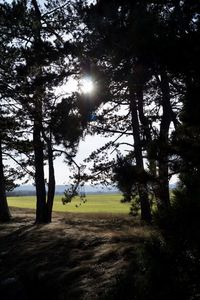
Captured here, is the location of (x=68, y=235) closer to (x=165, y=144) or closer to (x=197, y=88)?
(x=165, y=144)

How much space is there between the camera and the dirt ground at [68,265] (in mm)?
8170

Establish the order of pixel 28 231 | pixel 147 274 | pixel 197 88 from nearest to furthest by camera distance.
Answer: pixel 147 274, pixel 197 88, pixel 28 231

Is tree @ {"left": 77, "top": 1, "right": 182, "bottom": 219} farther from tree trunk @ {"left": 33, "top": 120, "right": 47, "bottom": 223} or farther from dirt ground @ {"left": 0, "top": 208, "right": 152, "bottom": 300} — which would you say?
tree trunk @ {"left": 33, "top": 120, "right": 47, "bottom": 223}

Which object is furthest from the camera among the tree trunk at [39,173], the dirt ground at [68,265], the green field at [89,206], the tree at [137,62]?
the green field at [89,206]

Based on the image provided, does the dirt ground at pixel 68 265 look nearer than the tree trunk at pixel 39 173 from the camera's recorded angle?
Yes

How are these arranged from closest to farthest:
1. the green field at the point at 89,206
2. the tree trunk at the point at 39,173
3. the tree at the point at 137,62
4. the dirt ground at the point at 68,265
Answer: the tree at the point at 137,62 < the dirt ground at the point at 68,265 < the tree trunk at the point at 39,173 < the green field at the point at 89,206

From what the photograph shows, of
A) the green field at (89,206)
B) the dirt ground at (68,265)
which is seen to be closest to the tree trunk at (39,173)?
the green field at (89,206)

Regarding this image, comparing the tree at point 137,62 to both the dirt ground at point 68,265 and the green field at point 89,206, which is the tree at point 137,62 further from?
the green field at point 89,206

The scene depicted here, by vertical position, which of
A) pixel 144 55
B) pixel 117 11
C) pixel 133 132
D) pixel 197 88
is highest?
pixel 117 11

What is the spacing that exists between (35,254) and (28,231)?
452cm

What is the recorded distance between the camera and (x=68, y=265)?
388 inches

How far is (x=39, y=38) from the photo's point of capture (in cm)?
1605

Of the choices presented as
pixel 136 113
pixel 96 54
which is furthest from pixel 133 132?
pixel 96 54

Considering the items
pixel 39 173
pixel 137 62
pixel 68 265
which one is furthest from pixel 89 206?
pixel 137 62
